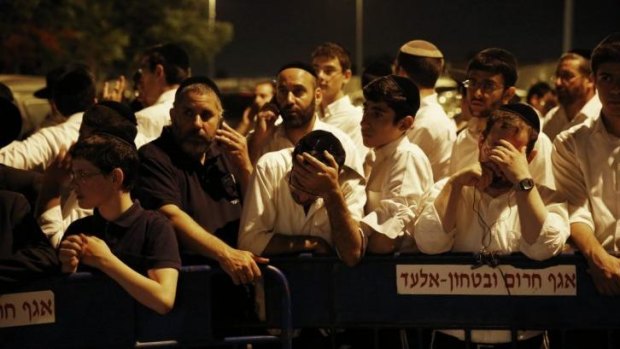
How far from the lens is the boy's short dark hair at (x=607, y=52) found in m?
5.08

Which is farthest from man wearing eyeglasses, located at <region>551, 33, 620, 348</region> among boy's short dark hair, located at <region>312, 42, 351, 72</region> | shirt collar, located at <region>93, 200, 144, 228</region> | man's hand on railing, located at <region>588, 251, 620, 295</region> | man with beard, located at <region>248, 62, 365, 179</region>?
boy's short dark hair, located at <region>312, 42, 351, 72</region>

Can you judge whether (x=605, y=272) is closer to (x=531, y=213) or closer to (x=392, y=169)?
(x=531, y=213)

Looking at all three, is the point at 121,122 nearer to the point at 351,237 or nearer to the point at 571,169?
the point at 351,237

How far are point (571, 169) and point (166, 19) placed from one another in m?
33.5

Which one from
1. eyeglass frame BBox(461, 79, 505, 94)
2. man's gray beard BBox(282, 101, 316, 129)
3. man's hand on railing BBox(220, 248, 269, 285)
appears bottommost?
man's hand on railing BBox(220, 248, 269, 285)

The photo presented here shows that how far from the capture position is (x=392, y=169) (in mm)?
5309

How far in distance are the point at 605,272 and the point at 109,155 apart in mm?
2209

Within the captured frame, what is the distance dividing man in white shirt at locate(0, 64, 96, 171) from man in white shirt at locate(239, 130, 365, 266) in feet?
6.00

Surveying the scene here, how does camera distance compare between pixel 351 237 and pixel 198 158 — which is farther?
pixel 198 158

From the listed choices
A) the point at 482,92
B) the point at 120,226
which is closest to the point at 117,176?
the point at 120,226

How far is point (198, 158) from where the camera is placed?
5.60m

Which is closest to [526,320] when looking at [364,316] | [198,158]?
[364,316]

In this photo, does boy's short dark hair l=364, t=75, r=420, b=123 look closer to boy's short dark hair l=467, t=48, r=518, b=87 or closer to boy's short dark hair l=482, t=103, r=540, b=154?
boy's short dark hair l=482, t=103, r=540, b=154

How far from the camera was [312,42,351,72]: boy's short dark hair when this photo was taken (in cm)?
812
